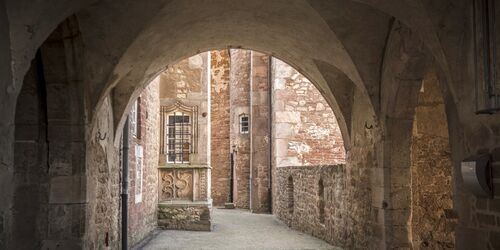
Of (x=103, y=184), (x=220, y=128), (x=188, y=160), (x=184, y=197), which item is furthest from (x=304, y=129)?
(x=103, y=184)

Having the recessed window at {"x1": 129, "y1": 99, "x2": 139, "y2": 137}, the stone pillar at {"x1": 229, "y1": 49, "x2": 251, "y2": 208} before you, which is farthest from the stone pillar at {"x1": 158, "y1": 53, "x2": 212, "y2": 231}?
the stone pillar at {"x1": 229, "y1": 49, "x2": 251, "y2": 208}

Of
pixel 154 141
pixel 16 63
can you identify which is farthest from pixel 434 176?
pixel 154 141

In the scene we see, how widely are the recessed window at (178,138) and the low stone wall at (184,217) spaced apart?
1.61 m

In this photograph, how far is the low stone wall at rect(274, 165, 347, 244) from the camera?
36.0ft

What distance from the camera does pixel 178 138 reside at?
16.1 meters

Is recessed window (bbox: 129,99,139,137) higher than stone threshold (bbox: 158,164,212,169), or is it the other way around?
recessed window (bbox: 129,99,139,137)

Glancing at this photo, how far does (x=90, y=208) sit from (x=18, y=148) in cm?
114

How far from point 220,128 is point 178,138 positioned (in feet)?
37.2

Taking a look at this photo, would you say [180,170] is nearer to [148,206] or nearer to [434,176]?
[148,206]

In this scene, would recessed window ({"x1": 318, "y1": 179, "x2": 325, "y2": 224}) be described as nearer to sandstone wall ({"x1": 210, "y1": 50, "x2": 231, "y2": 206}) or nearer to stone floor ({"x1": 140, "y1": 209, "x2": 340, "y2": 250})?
stone floor ({"x1": 140, "y1": 209, "x2": 340, "y2": 250})

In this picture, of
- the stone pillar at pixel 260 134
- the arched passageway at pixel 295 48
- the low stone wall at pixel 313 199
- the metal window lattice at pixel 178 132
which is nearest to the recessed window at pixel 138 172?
the arched passageway at pixel 295 48

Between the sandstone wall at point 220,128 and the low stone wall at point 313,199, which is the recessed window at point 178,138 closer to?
the low stone wall at point 313,199

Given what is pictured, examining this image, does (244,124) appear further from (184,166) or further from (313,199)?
(313,199)

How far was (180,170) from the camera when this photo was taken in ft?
51.3
